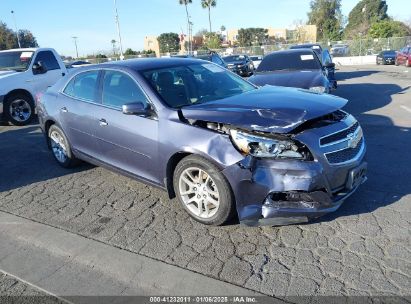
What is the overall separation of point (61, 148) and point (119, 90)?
194cm

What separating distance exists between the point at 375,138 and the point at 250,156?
14.0 ft

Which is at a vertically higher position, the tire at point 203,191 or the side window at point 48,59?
the side window at point 48,59

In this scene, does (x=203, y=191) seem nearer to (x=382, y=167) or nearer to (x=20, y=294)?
(x=20, y=294)

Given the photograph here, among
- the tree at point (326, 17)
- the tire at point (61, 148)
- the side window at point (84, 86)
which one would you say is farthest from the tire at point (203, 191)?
the tree at point (326, 17)

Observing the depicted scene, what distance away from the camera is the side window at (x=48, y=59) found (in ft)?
36.6

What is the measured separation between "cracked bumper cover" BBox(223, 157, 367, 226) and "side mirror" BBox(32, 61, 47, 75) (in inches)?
351

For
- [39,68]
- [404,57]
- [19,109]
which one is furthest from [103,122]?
[404,57]

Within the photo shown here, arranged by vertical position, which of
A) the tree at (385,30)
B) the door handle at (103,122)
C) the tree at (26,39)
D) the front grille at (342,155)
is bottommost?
the front grille at (342,155)

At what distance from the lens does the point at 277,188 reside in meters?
3.60

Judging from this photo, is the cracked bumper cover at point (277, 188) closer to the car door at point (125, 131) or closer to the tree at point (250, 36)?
the car door at point (125, 131)

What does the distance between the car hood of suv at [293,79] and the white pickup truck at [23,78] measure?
18.8 feet

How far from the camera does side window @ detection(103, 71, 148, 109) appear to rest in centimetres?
466

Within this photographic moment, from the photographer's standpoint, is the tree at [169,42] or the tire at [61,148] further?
the tree at [169,42]

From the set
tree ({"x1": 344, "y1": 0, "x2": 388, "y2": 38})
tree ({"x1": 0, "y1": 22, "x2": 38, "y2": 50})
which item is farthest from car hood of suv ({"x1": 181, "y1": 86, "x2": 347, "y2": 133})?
tree ({"x1": 344, "y1": 0, "x2": 388, "y2": 38})
